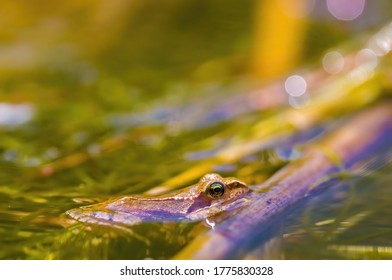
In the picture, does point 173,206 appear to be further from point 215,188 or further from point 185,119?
point 185,119

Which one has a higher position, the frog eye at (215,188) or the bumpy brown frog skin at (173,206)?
the frog eye at (215,188)

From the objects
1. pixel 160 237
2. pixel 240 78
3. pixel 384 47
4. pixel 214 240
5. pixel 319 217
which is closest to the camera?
pixel 214 240

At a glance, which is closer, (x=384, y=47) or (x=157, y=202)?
(x=157, y=202)

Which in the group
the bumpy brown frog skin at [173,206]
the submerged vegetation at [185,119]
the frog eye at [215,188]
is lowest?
the bumpy brown frog skin at [173,206]
